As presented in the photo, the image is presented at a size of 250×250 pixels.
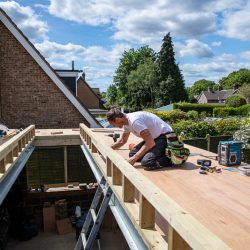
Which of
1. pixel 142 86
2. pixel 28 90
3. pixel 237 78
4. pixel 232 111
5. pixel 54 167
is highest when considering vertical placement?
pixel 237 78

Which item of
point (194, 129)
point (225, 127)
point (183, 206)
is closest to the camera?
point (183, 206)

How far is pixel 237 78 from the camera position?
101062 mm

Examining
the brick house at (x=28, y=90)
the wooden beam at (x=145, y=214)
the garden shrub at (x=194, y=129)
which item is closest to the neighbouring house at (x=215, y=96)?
the garden shrub at (x=194, y=129)

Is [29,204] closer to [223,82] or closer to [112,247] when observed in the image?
[112,247]

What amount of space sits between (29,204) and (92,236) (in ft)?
20.8

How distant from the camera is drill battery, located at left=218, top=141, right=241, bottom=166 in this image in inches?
183

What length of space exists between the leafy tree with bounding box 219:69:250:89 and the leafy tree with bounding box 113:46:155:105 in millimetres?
46126

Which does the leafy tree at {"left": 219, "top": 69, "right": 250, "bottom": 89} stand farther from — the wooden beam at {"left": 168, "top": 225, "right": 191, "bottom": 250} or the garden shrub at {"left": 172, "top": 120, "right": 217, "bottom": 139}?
the wooden beam at {"left": 168, "top": 225, "right": 191, "bottom": 250}

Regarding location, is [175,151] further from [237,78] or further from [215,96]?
[237,78]

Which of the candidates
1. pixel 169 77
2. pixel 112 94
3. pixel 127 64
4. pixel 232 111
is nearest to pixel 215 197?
pixel 232 111

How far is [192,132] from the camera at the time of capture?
16297 mm

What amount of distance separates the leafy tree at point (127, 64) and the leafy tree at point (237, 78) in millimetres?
46126

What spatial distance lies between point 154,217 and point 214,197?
886mm

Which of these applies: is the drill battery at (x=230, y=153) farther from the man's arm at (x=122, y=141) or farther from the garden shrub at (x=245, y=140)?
the garden shrub at (x=245, y=140)
